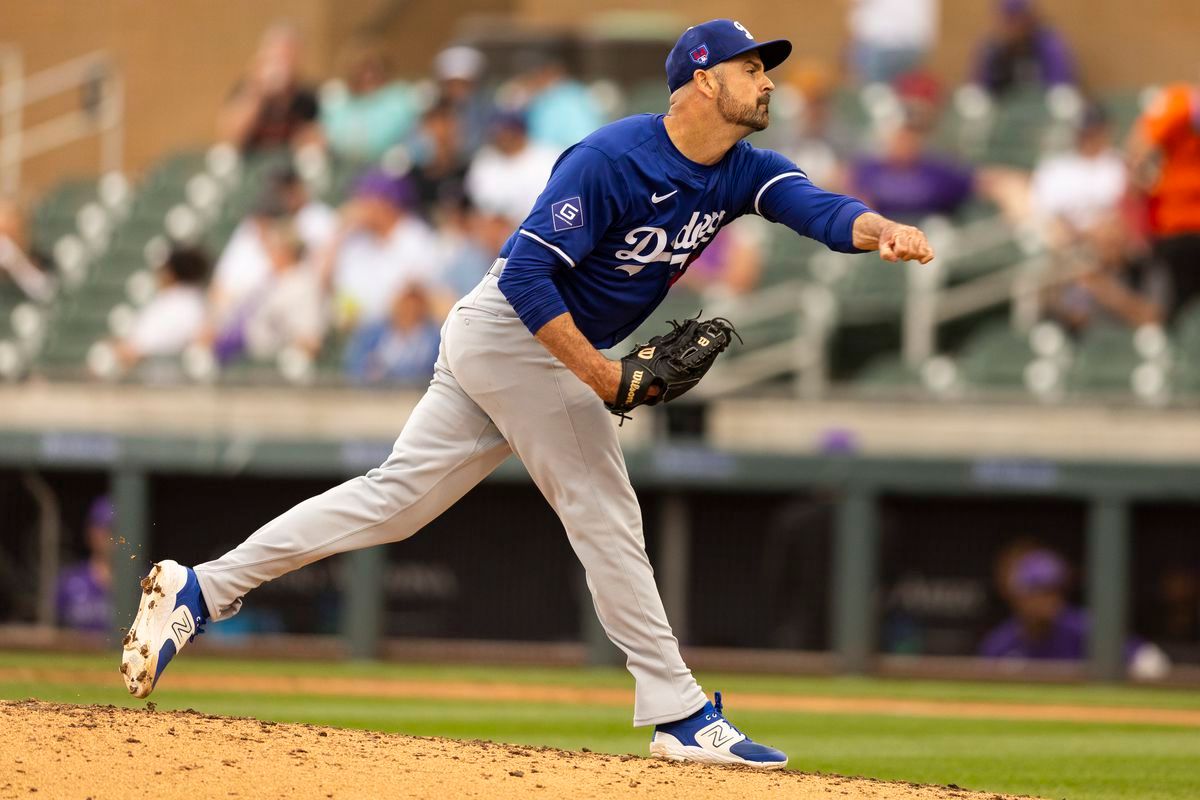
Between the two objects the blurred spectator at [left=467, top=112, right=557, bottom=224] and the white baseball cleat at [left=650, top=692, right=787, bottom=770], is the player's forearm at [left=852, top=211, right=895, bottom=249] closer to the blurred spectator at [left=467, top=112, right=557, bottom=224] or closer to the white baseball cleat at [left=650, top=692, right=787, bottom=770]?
the white baseball cleat at [left=650, top=692, right=787, bottom=770]

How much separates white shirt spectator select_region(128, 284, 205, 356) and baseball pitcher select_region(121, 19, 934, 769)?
692cm

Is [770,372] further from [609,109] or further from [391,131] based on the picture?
[391,131]

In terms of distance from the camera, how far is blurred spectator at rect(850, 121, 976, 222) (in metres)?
11.1

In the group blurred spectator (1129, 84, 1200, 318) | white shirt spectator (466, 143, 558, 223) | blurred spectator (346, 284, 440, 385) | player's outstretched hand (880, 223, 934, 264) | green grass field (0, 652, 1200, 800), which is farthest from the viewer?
white shirt spectator (466, 143, 558, 223)

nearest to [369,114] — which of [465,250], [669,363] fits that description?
[465,250]

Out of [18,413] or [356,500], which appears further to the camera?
[18,413]

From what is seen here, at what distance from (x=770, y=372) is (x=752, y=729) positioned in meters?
3.86

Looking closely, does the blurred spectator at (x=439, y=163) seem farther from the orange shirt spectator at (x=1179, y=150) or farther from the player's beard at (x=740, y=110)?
the player's beard at (x=740, y=110)

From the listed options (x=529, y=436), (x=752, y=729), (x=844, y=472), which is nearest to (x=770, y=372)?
(x=844, y=472)

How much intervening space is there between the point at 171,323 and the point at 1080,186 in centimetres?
542

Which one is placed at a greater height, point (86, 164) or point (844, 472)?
point (86, 164)

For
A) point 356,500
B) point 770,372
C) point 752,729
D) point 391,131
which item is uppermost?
point 391,131

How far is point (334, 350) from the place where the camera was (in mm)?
11320

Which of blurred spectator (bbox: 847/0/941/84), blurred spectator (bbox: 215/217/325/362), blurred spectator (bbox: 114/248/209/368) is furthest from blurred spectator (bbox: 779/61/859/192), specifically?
blurred spectator (bbox: 114/248/209/368)
